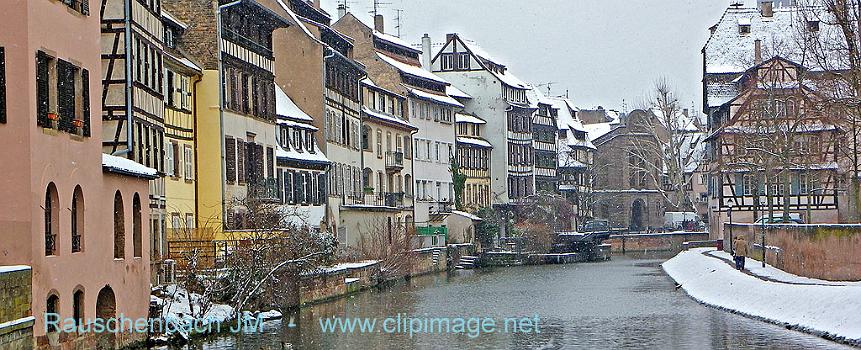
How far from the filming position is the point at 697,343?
30.7 meters

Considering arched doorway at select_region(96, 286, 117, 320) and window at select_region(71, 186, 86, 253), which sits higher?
window at select_region(71, 186, 86, 253)

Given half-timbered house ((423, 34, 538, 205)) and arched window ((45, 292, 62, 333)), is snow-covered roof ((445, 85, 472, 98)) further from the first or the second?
arched window ((45, 292, 62, 333))

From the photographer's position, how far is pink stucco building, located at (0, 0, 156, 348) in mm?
22812

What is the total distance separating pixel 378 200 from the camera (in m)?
68.1

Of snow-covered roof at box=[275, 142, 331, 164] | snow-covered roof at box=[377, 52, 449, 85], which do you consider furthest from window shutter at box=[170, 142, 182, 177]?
snow-covered roof at box=[377, 52, 449, 85]

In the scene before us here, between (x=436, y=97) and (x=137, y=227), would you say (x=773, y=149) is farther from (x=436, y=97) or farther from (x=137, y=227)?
(x=137, y=227)

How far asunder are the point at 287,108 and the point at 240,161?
345 inches

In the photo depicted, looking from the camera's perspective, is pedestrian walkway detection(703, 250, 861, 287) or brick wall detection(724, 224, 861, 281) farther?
pedestrian walkway detection(703, 250, 861, 287)

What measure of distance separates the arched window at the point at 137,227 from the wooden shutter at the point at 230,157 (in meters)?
15.3

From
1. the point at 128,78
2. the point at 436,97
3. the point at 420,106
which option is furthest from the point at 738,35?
the point at 128,78

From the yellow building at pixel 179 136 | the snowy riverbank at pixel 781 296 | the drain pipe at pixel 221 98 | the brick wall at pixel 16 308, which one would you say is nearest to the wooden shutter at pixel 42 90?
the brick wall at pixel 16 308

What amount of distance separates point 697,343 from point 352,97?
37479 mm

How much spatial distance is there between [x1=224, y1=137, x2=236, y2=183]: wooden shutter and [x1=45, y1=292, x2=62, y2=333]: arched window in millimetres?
21014

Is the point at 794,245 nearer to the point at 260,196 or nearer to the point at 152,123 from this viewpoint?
the point at 260,196
